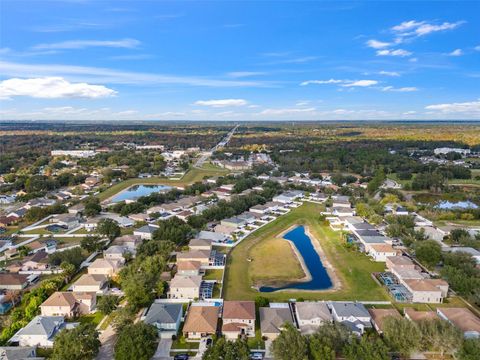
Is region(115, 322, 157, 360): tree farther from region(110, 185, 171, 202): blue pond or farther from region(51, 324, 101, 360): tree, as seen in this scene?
region(110, 185, 171, 202): blue pond

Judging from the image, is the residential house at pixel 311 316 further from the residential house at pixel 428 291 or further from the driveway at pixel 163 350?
the driveway at pixel 163 350

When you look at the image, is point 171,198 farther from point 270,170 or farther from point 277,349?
point 277,349

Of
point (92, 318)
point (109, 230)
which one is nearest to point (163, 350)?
point (92, 318)

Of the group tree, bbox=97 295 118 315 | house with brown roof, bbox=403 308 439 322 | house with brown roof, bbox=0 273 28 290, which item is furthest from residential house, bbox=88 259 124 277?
house with brown roof, bbox=403 308 439 322

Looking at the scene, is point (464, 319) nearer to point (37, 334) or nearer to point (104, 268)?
point (37, 334)

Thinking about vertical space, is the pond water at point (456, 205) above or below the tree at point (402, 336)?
below

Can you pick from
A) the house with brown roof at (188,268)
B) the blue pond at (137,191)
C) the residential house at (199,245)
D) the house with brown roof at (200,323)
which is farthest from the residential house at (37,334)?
the blue pond at (137,191)
